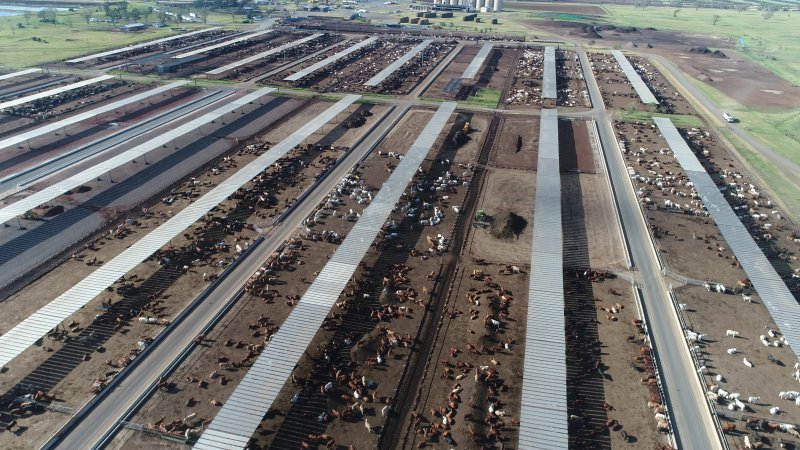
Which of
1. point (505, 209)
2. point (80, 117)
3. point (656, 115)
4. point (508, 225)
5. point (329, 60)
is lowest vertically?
point (508, 225)

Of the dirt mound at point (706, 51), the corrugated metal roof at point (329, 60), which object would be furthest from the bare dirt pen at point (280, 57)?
the dirt mound at point (706, 51)

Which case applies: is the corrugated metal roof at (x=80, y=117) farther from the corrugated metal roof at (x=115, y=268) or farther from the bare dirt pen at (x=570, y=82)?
the bare dirt pen at (x=570, y=82)

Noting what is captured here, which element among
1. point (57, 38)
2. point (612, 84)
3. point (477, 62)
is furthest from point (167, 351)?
point (57, 38)

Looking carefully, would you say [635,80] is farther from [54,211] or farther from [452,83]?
[54,211]

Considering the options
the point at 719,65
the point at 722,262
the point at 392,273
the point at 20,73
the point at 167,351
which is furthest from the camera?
the point at 719,65

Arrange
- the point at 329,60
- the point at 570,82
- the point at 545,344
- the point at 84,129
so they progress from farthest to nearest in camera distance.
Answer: the point at 329,60
the point at 570,82
the point at 84,129
the point at 545,344

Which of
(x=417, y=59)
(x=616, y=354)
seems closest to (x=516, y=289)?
(x=616, y=354)

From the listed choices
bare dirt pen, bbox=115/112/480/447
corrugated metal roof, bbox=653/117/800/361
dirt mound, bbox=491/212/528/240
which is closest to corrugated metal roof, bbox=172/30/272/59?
bare dirt pen, bbox=115/112/480/447

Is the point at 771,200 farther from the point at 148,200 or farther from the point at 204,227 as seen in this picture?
the point at 148,200
